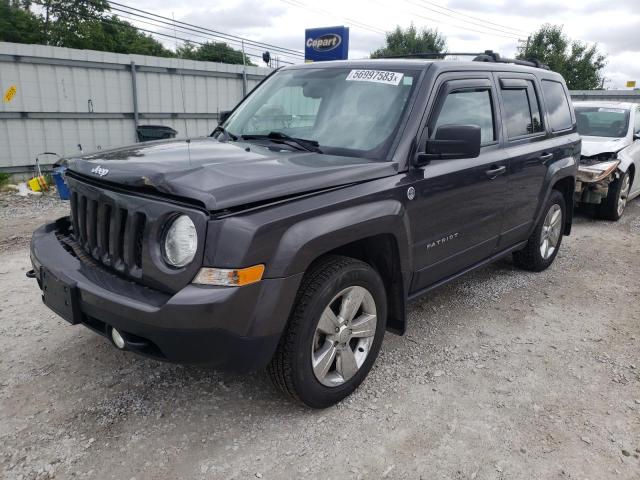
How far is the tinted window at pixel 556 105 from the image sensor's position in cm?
478

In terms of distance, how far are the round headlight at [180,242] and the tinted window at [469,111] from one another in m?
1.69

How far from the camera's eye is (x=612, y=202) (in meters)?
7.49

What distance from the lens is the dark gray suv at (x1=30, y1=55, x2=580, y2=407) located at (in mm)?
2240

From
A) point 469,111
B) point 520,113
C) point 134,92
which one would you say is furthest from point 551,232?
point 134,92

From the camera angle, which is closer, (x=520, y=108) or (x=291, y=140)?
(x=291, y=140)

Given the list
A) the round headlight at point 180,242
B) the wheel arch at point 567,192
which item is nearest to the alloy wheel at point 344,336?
the round headlight at point 180,242

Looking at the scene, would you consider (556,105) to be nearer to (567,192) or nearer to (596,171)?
(567,192)

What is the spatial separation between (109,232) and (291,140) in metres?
Answer: 1.27

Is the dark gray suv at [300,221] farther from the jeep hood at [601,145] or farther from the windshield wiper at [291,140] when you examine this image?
the jeep hood at [601,145]

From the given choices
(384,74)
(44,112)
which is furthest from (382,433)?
(44,112)

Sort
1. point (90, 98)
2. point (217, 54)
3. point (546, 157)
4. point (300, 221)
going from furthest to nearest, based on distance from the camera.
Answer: point (217, 54)
point (90, 98)
point (546, 157)
point (300, 221)

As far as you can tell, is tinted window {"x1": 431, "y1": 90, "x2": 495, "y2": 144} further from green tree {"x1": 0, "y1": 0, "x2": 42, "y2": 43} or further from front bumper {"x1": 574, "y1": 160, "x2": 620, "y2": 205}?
green tree {"x1": 0, "y1": 0, "x2": 42, "y2": 43}

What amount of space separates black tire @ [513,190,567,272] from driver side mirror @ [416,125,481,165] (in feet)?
7.29

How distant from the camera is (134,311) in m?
2.24
